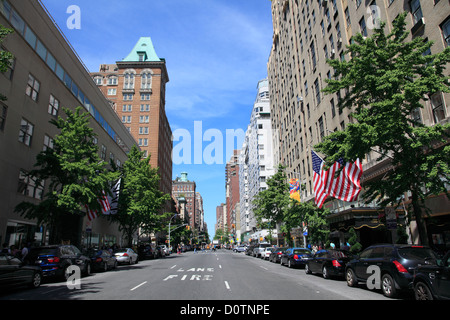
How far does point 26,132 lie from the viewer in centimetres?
2302

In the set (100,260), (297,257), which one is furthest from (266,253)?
(100,260)

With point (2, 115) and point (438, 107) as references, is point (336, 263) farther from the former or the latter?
point (2, 115)

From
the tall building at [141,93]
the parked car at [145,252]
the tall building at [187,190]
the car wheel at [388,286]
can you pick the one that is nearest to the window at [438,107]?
the car wheel at [388,286]

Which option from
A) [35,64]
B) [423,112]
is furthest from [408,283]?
[35,64]

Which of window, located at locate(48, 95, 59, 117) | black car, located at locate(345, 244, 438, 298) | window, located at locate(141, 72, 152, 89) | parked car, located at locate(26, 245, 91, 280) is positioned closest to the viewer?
black car, located at locate(345, 244, 438, 298)

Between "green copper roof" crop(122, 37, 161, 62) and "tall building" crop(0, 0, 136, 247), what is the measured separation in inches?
2271

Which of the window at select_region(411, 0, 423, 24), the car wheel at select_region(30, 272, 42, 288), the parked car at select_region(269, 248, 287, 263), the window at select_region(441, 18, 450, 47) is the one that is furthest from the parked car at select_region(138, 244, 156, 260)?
the window at select_region(441, 18, 450, 47)

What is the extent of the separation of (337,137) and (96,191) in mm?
16502

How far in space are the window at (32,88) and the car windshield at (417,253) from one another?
83.6 feet

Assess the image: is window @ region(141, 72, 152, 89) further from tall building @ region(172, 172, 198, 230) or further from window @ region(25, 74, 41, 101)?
tall building @ region(172, 172, 198, 230)

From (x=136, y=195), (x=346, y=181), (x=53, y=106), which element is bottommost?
(x=346, y=181)

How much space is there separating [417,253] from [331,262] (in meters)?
5.75

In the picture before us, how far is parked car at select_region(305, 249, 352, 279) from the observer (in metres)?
15.0

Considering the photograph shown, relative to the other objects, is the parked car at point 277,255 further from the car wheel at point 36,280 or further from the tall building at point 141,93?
the tall building at point 141,93
